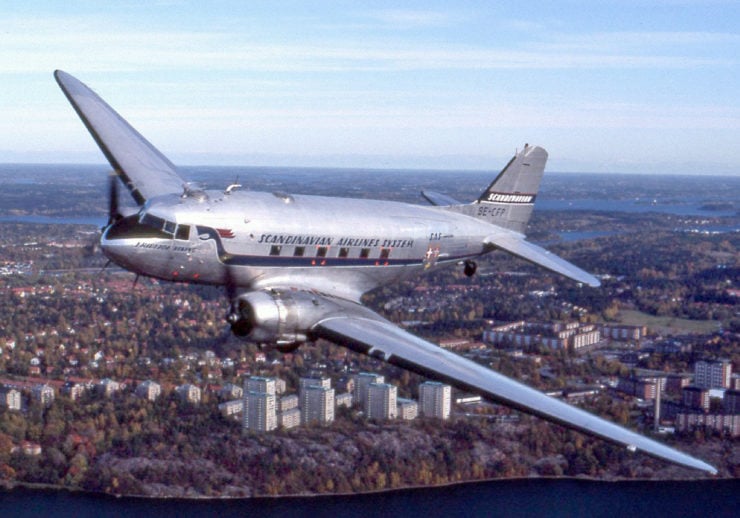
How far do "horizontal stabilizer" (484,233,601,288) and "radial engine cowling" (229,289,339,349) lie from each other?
12371mm

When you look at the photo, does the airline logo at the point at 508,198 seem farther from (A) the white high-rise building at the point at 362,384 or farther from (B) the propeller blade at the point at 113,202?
(A) the white high-rise building at the point at 362,384

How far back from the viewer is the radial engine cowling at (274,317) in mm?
28547

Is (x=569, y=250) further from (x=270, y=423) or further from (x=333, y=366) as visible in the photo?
(x=270, y=423)

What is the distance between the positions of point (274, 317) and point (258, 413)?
45.8 m

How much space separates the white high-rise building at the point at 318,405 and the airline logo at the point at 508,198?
35156mm

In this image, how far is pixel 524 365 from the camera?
9006cm

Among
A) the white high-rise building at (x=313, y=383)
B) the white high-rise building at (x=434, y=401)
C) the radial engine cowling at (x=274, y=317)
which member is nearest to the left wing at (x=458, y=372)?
the radial engine cowling at (x=274, y=317)

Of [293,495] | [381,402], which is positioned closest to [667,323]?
[381,402]

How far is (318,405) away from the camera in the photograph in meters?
73.3

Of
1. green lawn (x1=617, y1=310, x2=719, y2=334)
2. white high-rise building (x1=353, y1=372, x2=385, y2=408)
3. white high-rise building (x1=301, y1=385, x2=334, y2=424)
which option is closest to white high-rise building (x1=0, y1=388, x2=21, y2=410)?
white high-rise building (x1=301, y1=385, x2=334, y2=424)

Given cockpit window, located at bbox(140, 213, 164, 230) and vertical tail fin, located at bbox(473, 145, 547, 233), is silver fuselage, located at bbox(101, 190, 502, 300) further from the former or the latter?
vertical tail fin, located at bbox(473, 145, 547, 233)

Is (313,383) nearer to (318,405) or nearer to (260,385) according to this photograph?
(318,405)

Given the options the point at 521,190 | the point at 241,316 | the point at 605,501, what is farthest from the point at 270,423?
the point at 241,316

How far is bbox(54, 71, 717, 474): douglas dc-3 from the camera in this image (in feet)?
87.0
